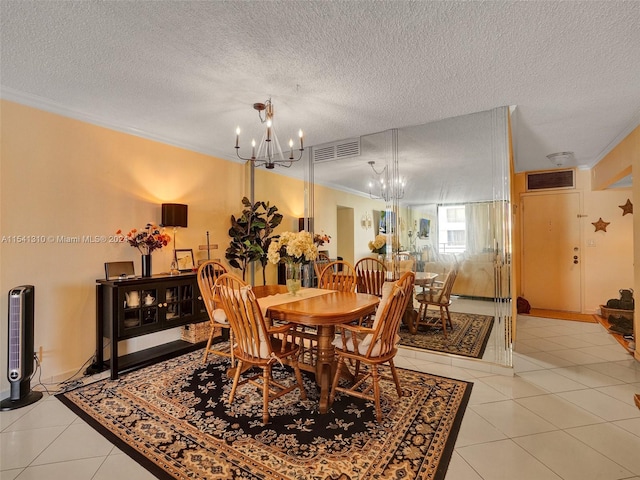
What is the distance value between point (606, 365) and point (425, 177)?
2.63 metres

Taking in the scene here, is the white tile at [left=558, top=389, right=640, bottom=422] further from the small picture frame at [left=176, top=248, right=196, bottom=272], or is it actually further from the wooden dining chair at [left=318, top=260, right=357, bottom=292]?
the small picture frame at [left=176, top=248, right=196, bottom=272]

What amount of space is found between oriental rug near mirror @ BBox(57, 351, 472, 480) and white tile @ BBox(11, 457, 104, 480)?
0.56ft

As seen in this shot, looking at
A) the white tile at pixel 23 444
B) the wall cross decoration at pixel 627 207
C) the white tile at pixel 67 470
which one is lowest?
the white tile at pixel 67 470

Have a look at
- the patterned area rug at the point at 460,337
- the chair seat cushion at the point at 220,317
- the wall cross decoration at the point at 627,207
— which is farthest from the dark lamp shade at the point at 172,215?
the wall cross decoration at the point at 627,207

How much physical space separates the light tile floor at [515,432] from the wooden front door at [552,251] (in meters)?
2.46

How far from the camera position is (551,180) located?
538 centimetres

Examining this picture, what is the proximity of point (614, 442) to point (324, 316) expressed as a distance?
1939 millimetres

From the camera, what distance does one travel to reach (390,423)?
2.13 metres

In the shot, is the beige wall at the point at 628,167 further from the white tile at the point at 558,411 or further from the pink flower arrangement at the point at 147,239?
the pink flower arrangement at the point at 147,239

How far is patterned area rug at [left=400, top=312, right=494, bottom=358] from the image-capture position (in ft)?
10.5

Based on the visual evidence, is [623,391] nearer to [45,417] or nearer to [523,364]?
[523,364]

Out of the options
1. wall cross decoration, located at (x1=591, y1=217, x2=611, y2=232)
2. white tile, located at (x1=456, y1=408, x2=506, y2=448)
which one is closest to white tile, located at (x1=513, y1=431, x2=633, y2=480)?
white tile, located at (x1=456, y1=408, x2=506, y2=448)

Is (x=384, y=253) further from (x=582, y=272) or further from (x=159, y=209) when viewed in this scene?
(x=582, y=272)

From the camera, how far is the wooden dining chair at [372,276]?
3.75 metres
